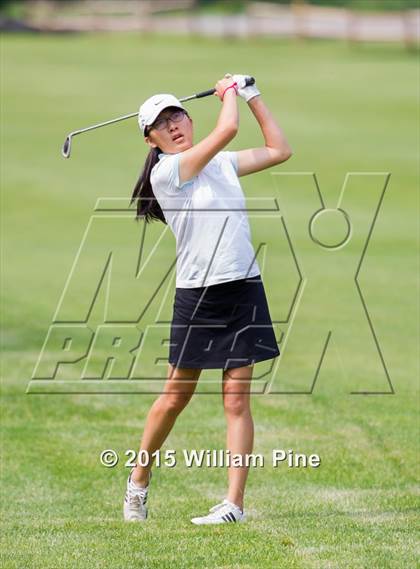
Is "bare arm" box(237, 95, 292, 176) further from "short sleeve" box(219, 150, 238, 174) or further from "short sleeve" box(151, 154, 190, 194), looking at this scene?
"short sleeve" box(151, 154, 190, 194)

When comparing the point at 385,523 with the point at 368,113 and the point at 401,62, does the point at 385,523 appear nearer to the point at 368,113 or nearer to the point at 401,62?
the point at 368,113

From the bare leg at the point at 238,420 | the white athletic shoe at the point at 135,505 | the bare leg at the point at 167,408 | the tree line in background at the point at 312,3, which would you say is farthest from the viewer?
the tree line in background at the point at 312,3

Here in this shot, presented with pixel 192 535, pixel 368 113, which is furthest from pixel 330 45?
pixel 192 535

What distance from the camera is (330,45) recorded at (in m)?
51.9

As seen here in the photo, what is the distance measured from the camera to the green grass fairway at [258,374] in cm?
657

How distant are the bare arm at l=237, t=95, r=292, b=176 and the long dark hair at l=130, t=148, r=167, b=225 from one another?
437 mm

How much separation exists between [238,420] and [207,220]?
1018 millimetres

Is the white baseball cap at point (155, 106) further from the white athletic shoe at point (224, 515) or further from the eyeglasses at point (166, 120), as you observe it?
the white athletic shoe at point (224, 515)

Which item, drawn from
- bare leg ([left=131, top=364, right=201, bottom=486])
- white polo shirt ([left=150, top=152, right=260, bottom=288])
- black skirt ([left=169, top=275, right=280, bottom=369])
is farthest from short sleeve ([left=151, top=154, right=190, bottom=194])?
bare leg ([left=131, top=364, right=201, bottom=486])

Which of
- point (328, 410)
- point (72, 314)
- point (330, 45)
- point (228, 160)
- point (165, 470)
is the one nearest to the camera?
point (228, 160)

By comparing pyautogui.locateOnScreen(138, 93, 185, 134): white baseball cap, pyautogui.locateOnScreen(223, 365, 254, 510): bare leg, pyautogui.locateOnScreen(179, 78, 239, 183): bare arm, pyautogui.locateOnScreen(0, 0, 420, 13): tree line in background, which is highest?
pyautogui.locateOnScreen(138, 93, 185, 134): white baseball cap

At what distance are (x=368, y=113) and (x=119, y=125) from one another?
5621 millimetres

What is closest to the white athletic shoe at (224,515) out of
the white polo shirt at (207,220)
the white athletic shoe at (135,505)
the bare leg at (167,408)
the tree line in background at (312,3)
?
the white athletic shoe at (135,505)

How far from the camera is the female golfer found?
6.89 metres
